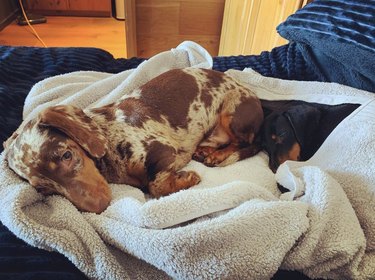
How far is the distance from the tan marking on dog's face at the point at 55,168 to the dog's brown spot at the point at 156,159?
0.28 m

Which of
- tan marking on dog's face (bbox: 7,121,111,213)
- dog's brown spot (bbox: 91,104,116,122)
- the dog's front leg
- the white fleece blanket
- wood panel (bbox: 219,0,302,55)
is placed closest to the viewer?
the white fleece blanket

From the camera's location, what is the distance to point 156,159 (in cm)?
146

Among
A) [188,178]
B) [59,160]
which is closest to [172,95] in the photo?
[188,178]

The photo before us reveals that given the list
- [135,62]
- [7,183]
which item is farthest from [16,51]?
[7,183]

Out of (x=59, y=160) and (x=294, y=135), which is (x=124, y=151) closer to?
(x=59, y=160)

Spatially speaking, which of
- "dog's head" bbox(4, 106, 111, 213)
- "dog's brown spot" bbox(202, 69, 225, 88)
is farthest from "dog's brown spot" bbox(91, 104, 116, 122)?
"dog's brown spot" bbox(202, 69, 225, 88)

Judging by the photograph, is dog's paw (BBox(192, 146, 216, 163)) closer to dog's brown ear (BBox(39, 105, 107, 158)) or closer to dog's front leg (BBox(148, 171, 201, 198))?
dog's front leg (BBox(148, 171, 201, 198))

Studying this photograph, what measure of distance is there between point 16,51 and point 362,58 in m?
2.11

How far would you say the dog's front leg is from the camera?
1404 millimetres

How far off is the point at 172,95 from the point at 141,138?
311 millimetres

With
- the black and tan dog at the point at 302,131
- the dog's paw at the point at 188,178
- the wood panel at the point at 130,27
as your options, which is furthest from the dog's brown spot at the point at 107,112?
the wood panel at the point at 130,27

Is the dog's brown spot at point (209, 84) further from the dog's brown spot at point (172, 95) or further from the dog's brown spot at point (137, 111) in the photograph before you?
the dog's brown spot at point (137, 111)

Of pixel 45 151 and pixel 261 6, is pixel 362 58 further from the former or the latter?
pixel 261 6

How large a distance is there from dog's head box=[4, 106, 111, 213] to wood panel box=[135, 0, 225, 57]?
253 cm
